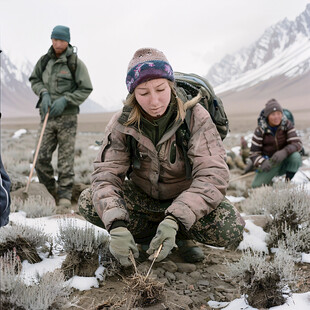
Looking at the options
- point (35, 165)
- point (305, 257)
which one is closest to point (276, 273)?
point (305, 257)

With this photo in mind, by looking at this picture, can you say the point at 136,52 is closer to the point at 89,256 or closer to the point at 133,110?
the point at 133,110

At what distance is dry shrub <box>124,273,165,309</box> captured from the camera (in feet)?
6.74

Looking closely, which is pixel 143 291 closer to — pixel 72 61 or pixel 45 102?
pixel 45 102

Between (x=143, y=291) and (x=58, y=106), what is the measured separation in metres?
3.64

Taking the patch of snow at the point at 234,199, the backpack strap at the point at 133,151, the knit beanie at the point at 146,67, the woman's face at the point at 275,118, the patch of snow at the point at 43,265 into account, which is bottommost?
the patch of snow at the point at 234,199

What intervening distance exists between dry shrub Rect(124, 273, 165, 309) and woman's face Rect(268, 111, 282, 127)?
A: 423 centimetres

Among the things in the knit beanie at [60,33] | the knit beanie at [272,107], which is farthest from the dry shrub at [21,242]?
the knit beanie at [272,107]

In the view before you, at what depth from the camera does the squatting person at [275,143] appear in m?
A: 5.75

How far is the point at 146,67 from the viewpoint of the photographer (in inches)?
94.3

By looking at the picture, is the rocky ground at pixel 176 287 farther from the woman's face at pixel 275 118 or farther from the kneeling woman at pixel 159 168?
the woman's face at pixel 275 118

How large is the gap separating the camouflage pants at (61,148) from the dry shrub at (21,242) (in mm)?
2669

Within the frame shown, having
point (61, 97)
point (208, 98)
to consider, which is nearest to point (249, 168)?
point (61, 97)

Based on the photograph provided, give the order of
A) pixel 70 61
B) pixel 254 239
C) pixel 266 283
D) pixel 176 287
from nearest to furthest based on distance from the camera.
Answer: pixel 266 283, pixel 176 287, pixel 254 239, pixel 70 61

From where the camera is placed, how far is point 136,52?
253 cm
